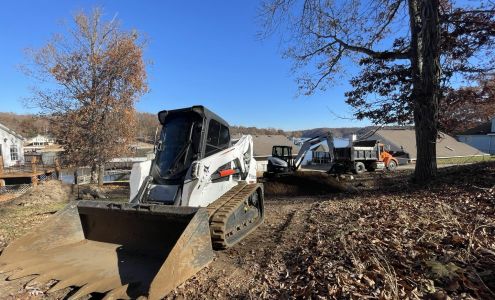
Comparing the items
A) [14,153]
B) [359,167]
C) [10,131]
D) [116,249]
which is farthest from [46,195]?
[14,153]

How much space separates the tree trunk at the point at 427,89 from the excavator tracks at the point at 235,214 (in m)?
5.73

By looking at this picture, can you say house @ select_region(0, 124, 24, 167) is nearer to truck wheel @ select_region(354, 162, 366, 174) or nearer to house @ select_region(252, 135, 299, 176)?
house @ select_region(252, 135, 299, 176)

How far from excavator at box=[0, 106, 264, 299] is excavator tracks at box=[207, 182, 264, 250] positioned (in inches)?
0.6

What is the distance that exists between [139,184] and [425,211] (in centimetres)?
454

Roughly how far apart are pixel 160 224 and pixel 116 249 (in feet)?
2.56

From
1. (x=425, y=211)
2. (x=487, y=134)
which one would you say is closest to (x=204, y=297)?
(x=425, y=211)

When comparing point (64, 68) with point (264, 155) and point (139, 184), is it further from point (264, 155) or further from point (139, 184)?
point (264, 155)

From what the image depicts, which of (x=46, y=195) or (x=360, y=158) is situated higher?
(x=360, y=158)

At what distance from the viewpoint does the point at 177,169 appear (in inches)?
231

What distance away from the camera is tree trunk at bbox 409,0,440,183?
32.0 feet

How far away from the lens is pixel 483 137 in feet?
176

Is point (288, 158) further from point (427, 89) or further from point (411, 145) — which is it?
point (411, 145)

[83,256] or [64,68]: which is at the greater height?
[64,68]

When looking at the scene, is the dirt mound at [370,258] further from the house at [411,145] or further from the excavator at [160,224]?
the house at [411,145]
